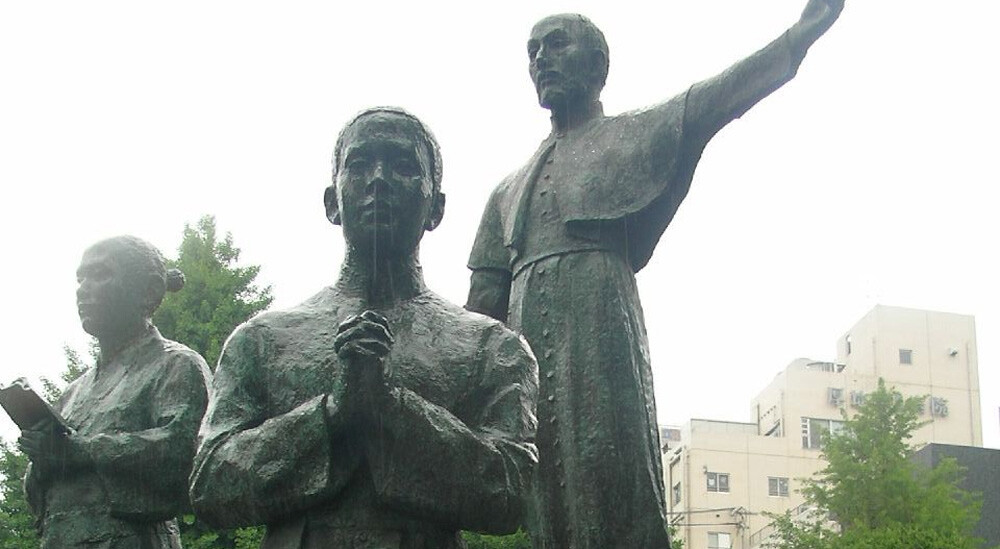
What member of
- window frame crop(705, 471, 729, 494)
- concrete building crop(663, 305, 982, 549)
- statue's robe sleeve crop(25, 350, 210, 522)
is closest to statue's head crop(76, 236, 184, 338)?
statue's robe sleeve crop(25, 350, 210, 522)

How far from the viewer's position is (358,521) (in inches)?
161

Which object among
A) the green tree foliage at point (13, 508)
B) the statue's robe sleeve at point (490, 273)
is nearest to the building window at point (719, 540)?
the green tree foliage at point (13, 508)

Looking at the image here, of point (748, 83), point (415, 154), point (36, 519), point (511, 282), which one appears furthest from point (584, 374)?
point (36, 519)

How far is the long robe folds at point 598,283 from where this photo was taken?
5.98m

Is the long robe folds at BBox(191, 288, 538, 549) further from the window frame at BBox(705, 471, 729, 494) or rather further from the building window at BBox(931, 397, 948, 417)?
the building window at BBox(931, 397, 948, 417)

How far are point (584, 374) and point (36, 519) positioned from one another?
2492 mm

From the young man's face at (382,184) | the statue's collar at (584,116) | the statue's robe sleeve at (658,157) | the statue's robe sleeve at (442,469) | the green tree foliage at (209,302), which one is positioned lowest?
the statue's robe sleeve at (442,469)

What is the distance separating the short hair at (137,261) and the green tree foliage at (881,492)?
2010cm

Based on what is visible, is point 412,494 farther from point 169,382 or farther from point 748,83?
point 748,83

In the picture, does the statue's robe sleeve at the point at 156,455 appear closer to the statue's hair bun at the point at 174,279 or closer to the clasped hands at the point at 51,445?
the clasped hands at the point at 51,445

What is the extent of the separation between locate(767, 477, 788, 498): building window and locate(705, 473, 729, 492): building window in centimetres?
183

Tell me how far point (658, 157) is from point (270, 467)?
300 cm

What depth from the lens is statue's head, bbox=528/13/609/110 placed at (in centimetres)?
667

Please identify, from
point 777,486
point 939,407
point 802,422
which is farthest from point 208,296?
point 939,407
